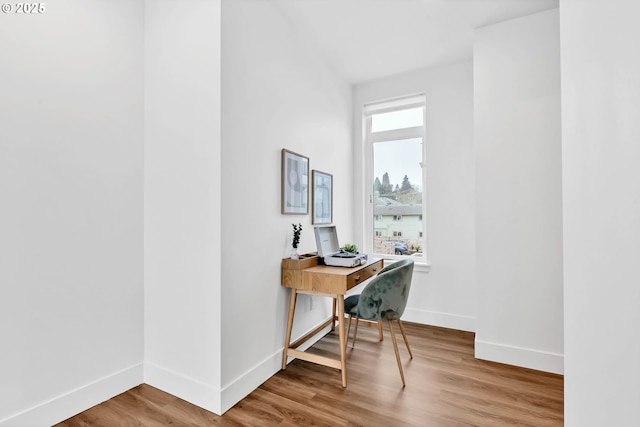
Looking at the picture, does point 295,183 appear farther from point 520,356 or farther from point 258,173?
point 520,356

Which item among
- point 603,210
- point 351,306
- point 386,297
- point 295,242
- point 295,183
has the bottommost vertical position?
point 351,306

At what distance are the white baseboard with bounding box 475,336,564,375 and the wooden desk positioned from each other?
1.14m

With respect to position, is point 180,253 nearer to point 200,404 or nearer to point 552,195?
point 200,404

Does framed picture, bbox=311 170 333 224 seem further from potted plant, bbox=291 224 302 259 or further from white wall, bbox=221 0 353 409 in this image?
potted plant, bbox=291 224 302 259

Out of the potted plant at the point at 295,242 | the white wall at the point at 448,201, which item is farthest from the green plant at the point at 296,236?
the white wall at the point at 448,201

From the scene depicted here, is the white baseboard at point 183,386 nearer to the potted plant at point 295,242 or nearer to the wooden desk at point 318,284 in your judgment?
the wooden desk at point 318,284

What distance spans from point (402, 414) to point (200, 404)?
1208 millimetres

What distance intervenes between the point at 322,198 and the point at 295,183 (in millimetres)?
521

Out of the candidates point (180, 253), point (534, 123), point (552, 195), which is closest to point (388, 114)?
point (534, 123)

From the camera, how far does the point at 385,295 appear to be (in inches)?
83.9

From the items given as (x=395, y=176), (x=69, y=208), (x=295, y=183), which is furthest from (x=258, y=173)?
(x=395, y=176)

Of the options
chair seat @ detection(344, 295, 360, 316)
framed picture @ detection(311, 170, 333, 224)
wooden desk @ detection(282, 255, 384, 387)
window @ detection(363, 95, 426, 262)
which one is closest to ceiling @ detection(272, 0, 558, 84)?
window @ detection(363, 95, 426, 262)

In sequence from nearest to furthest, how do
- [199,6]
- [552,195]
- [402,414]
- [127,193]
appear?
[402,414], [199,6], [127,193], [552,195]

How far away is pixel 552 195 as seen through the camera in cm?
235
